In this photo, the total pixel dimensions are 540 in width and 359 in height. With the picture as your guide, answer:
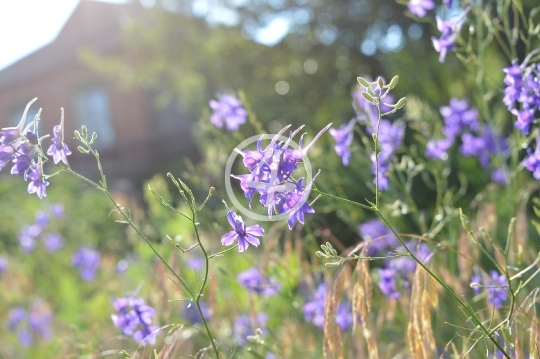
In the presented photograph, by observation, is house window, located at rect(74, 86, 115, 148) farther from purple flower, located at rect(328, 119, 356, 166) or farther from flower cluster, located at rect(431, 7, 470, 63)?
flower cluster, located at rect(431, 7, 470, 63)

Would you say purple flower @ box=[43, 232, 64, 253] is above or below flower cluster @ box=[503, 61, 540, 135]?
below

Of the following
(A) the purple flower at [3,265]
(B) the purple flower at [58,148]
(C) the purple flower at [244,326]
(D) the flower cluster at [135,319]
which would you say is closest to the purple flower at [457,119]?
(C) the purple flower at [244,326]

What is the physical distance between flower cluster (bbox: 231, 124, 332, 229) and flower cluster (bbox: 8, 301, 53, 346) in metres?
2.81

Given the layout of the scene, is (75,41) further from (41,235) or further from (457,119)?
(457,119)

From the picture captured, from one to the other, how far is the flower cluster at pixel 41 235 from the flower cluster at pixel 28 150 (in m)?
3.42

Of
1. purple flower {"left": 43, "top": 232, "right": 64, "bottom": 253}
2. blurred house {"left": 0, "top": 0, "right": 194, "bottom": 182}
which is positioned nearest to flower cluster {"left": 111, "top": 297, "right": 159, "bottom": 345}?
purple flower {"left": 43, "top": 232, "right": 64, "bottom": 253}

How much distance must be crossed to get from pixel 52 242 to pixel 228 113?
115 inches

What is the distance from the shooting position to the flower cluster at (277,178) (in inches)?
45.3

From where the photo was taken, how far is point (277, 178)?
115 cm

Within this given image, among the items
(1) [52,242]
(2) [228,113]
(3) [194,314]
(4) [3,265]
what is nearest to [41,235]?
(1) [52,242]

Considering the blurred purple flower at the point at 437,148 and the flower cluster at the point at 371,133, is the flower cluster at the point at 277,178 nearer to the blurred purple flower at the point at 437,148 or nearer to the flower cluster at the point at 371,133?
the flower cluster at the point at 371,133

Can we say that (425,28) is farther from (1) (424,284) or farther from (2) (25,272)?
(1) (424,284)

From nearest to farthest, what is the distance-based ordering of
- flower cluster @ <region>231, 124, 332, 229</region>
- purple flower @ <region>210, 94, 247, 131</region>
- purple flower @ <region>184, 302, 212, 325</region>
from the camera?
flower cluster @ <region>231, 124, 332, 229</region> < purple flower @ <region>210, 94, 247, 131</region> < purple flower @ <region>184, 302, 212, 325</region>

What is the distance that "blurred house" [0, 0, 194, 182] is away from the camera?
16425mm
